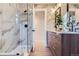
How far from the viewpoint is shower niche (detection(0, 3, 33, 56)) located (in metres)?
1.69

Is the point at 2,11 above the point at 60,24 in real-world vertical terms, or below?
above

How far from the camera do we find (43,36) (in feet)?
5.69

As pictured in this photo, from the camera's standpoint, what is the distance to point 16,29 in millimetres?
1756

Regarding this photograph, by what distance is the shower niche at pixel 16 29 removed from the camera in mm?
1693

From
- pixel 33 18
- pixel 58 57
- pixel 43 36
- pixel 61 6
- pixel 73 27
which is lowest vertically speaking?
pixel 58 57

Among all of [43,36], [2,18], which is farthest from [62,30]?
[2,18]

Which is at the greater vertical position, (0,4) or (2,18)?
(0,4)

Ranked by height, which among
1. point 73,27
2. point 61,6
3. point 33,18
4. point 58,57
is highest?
point 61,6

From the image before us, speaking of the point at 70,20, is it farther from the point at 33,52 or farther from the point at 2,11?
the point at 2,11

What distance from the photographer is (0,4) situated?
5.47ft

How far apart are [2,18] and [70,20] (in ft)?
2.63

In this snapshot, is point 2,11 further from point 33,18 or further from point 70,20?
point 70,20

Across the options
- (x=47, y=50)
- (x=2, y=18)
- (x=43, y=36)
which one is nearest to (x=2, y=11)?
(x=2, y=18)

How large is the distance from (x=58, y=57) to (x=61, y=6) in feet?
1.99
